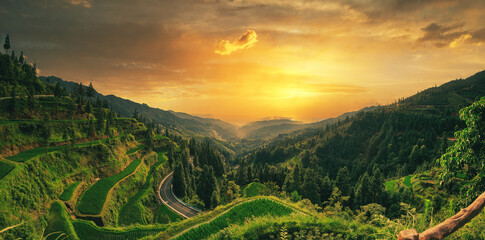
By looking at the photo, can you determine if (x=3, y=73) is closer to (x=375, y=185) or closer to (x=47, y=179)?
(x=47, y=179)

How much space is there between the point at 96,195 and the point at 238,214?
35.7 meters

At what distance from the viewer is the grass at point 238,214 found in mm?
18047

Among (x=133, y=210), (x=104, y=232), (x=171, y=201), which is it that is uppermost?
(x=104, y=232)

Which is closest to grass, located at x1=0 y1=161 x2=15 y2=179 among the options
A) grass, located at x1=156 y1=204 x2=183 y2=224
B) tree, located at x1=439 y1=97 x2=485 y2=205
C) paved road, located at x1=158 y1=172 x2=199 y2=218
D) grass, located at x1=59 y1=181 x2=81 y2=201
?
grass, located at x1=59 y1=181 x2=81 y2=201

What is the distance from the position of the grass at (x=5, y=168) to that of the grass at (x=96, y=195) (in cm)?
1155

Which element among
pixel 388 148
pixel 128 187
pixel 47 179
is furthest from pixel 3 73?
pixel 388 148

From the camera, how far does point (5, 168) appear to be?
31.6 metres

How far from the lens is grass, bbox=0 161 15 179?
99.9ft

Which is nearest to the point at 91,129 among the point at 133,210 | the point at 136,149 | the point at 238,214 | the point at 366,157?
the point at 136,149

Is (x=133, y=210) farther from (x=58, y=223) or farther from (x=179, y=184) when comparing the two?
(x=179, y=184)

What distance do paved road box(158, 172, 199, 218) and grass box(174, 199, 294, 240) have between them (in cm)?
3214

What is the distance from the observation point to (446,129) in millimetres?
139500

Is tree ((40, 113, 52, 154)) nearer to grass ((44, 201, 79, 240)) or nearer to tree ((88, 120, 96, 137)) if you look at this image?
tree ((88, 120, 96, 137))

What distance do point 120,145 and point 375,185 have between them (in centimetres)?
7913
